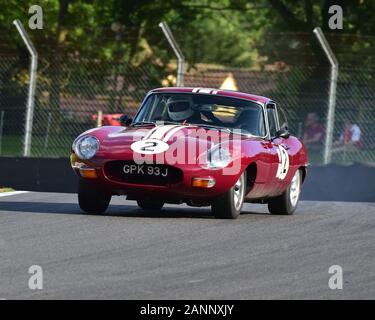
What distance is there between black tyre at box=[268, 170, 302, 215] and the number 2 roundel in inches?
88.6

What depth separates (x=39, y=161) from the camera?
1566cm

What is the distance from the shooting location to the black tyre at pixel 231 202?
10953 mm

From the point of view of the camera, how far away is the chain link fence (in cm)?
1945

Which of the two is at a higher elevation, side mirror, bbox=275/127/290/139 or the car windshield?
the car windshield

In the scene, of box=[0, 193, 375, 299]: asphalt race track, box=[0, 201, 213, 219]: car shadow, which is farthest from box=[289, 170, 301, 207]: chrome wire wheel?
box=[0, 201, 213, 219]: car shadow

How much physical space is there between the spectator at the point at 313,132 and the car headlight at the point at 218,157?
9.00 meters

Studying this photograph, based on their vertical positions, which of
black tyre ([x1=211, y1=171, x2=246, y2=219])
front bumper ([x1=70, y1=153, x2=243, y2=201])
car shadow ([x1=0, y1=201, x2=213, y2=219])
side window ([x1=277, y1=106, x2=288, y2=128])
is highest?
front bumper ([x1=70, y1=153, x2=243, y2=201])

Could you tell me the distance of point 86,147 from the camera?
1099 cm

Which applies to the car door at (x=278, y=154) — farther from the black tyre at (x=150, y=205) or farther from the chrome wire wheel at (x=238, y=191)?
the black tyre at (x=150, y=205)

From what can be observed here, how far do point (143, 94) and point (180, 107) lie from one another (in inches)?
356

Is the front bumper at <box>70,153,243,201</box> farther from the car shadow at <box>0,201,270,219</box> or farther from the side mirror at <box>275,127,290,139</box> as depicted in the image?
the side mirror at <box>275,127,290,139</box>

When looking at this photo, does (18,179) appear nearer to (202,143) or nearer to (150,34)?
(202,143)
